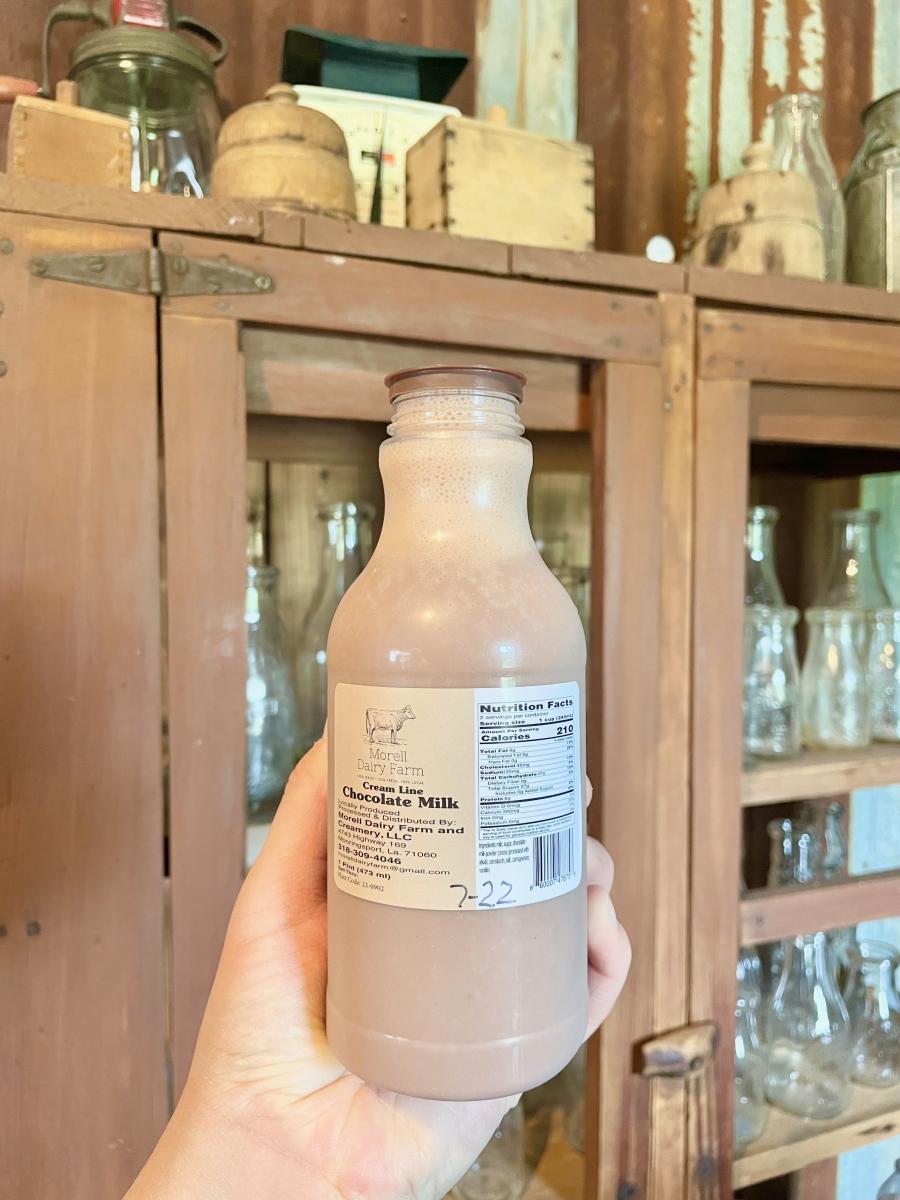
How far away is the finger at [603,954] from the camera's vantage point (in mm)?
568

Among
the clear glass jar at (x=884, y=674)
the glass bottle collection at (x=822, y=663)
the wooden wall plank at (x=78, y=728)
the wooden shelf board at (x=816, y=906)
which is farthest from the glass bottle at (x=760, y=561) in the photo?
the wooden wall plank at (x=78, y=728)

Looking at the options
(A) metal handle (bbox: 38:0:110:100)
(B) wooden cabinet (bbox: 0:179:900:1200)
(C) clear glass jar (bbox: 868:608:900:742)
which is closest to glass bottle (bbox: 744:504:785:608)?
(C) clear glass jar (bbox: 868:608:900:742)

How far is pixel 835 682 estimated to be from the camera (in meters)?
0.93

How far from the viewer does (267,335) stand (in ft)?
2.10

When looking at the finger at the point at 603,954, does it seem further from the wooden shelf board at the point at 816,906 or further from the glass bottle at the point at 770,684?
the glass bottle at the point at 770,684

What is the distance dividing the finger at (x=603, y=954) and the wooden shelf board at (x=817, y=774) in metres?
0.25

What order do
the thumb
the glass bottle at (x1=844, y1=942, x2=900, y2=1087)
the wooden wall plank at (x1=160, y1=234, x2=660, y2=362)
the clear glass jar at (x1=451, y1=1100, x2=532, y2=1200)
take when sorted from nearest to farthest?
the thumb
the wooden wall plank at (x1=160, y1=234, x2=660, y2=362)
the clear glass jar at (x1=451, y1=1100, x2=532, y2=1200)
the glass bottle at (x1=844, y1=942, x2=900, y2=1087)

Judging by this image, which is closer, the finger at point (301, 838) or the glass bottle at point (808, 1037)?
the finger at point (301, 838)

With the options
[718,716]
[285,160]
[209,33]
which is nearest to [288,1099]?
[718,716]

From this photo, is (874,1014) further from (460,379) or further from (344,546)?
(460,379)

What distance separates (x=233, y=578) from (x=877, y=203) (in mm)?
787

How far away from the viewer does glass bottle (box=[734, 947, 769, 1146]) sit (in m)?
0.85

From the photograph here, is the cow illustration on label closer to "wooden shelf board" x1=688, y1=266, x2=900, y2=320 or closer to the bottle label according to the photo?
the bottle label

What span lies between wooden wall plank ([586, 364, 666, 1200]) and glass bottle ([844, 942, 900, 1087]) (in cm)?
37
